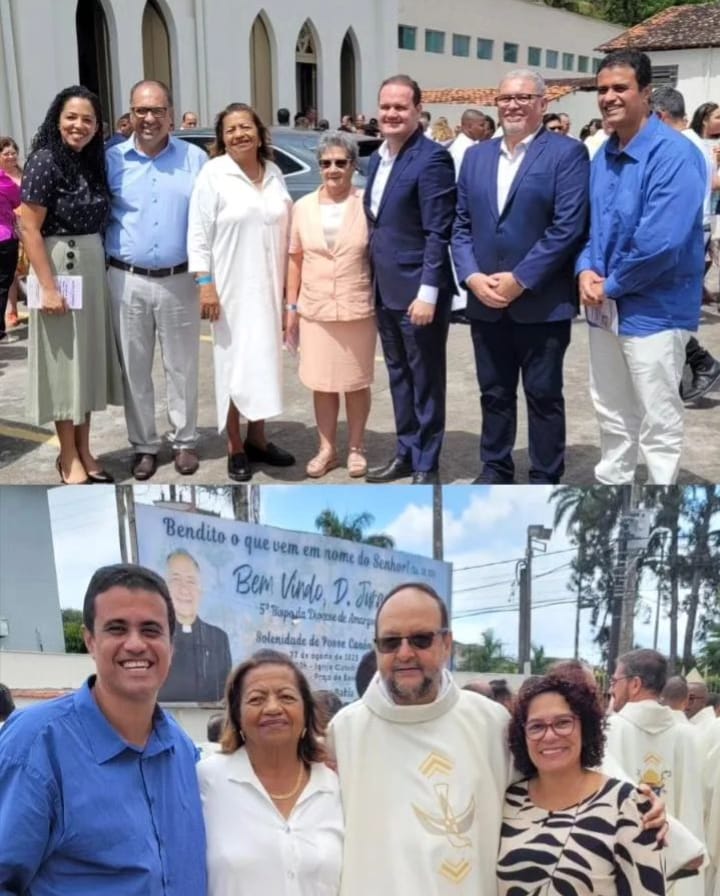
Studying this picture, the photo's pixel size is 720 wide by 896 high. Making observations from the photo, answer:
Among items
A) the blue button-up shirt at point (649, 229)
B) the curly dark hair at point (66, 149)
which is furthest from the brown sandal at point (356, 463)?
the curly dark hair at point (66, 149)

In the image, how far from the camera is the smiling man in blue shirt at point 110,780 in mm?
2020

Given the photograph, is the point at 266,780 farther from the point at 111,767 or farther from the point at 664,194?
the point at 664,194

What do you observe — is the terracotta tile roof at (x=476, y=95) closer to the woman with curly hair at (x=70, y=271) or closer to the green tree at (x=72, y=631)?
the woman with curly hair at (x=70, y=271)

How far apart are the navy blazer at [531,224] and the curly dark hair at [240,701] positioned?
69.6 inches

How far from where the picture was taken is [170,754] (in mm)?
2236

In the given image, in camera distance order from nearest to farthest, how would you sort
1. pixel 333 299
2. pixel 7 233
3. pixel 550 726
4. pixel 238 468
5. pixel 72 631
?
1. pixel 550 726
2. pixel 72 631
3. pixel 333 299
4. pixel 238 468
5. pixel 7 233

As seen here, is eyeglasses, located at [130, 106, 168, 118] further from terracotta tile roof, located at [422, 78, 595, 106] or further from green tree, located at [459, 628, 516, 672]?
terracotta tile roof, located at [422, 78, 595, 106]

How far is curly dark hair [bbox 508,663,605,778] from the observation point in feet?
7.95

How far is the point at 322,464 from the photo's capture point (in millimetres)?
4535

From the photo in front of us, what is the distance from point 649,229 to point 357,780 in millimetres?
2004

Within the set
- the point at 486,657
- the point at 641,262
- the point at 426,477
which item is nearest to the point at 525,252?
the point at 641,262

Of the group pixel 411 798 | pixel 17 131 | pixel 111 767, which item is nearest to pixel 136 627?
pixel 111 767

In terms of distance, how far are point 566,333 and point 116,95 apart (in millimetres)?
16362

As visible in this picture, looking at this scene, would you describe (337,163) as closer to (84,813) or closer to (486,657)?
(486,657)
